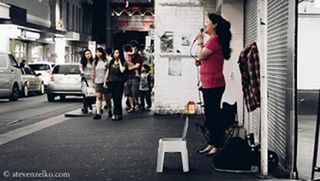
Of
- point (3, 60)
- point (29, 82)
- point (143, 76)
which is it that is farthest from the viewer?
point (29, 82)

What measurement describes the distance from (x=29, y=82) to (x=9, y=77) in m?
3.80

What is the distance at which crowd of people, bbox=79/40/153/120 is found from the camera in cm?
1523

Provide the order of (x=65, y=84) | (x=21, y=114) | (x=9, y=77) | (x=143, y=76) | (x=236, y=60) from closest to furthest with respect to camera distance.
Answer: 1. (x=236, y=60)
2. (x=21, y=114)
3. (x=143, y=76)
4. (x=9, y=77)
5. (x=65, y=84)

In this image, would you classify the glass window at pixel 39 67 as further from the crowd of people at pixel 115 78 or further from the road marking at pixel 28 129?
the road marking at pixel 28 129

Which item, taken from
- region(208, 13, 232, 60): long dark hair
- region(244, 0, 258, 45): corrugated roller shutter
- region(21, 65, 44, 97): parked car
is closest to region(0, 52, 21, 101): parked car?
region(21, 65, 44, 97): parked car

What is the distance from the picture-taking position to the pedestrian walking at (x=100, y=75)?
604 inches

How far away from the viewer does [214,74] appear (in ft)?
30.5

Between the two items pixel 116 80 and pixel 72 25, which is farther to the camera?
pixel 72 25

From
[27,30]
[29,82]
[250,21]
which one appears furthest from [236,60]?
[27,30]

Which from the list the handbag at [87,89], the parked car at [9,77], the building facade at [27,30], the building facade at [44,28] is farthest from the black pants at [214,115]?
the building facade at [44,28]

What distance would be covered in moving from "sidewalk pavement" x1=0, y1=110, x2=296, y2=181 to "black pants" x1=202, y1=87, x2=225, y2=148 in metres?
0.38

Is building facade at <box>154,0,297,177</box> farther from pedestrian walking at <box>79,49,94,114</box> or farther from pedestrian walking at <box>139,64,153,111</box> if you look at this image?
pedestrian walking at <box>79,49,94,114</box>

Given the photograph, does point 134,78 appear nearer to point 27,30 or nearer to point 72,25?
point 27,30

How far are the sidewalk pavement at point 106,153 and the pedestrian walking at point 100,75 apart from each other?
43.5 inches
